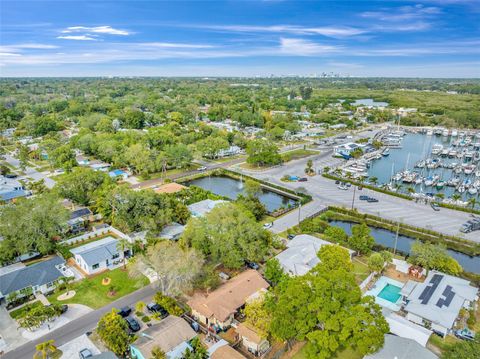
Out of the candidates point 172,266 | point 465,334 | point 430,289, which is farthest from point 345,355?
point 172,266

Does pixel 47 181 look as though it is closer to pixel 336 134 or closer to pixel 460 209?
pixel 460 209

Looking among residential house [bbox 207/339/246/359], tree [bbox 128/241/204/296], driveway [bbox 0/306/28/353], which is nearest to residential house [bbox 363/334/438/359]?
residential house [bbox 207/339/246/359]

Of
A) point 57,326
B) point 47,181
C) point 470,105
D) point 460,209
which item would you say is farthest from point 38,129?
point 470,105

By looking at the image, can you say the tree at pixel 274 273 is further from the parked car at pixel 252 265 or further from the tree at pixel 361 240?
the tree at pixel 361 240

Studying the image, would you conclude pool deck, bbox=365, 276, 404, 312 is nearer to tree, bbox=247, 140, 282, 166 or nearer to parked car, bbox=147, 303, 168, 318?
parked car, bbox=147, 303, 168, 318

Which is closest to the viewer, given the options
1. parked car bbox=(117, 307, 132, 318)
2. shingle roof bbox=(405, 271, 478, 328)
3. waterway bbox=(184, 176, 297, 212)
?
shingle roof bbox=(405, 271, 478, 328)

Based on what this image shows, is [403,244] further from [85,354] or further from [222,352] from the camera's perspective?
[85,354]

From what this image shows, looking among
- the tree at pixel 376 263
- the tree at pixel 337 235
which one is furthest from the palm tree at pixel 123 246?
the tree at pixel 376 263
